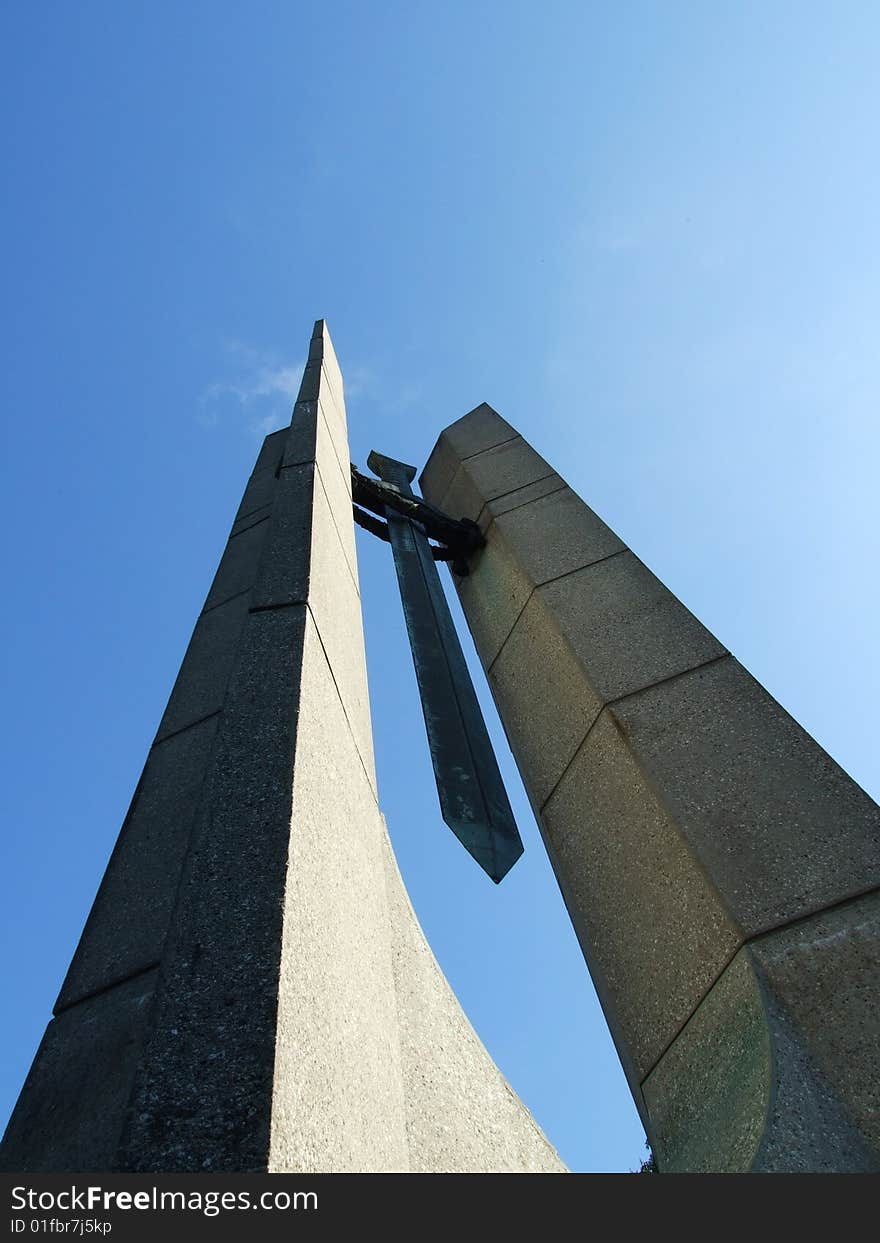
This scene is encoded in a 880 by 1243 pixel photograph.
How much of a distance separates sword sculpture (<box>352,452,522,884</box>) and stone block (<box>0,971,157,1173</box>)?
5.14 feet

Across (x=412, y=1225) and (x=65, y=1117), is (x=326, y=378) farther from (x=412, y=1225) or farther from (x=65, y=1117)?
(x=412, y=1225)

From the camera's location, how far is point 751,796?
3363 millimetres

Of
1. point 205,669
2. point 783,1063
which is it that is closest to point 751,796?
point 783,1063

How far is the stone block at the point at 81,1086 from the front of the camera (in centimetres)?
238

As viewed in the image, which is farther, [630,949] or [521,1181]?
[630,949]

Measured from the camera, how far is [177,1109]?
1.66 meters

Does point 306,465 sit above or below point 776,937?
above

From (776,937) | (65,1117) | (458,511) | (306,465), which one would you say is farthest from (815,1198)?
(458,511)

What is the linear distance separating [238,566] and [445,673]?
1.48m

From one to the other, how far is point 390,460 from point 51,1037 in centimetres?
638

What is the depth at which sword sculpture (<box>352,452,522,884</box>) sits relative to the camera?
13.1ft

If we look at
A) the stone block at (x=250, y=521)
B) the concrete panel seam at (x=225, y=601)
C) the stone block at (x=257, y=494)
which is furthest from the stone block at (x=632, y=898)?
the stone block at (x=257, y=494)

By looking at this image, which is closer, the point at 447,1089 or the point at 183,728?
the point at 447,1089

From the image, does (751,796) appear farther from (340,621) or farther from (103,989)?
→ (103,989)
